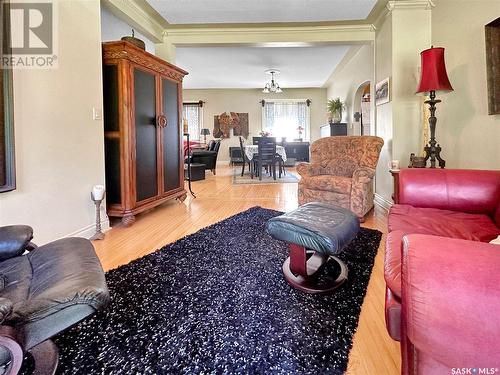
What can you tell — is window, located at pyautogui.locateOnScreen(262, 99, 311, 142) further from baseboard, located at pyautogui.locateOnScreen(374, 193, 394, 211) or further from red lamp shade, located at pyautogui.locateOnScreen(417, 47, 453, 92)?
red lamp shade, located at pyautogui.locateOnScreen(417, 47, 453, 92)

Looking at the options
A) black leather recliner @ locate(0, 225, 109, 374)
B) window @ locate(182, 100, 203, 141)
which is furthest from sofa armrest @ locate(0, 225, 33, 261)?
window @ locate(182, 100, 203, 141)

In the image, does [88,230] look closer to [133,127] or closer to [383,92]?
[133,127]

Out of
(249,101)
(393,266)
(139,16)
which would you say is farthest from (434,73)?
(249,101)

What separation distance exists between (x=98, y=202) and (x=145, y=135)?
3.04 ft

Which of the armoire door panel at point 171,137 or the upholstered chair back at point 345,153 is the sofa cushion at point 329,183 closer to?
the upholstered chair back at point 345,153

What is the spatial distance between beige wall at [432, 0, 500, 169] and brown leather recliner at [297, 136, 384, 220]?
2.27ft

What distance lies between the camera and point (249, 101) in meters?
9.80

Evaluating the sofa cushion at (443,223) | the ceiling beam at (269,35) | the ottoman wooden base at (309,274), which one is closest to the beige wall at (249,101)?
the ceiling beam at (269,35)

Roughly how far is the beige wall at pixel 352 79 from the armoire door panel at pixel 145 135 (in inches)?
126

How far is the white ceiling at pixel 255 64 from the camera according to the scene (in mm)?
5521

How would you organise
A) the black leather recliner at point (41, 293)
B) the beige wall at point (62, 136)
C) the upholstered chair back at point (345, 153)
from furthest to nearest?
the upholstered chair back at point (345, 153), the beige wall at point (62, 136), the black leather recliner at point (41, 293)

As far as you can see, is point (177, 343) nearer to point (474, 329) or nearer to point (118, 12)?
point (474, 329)

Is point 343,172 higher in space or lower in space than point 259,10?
lower

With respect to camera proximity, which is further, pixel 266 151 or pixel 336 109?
pixel 336 109
